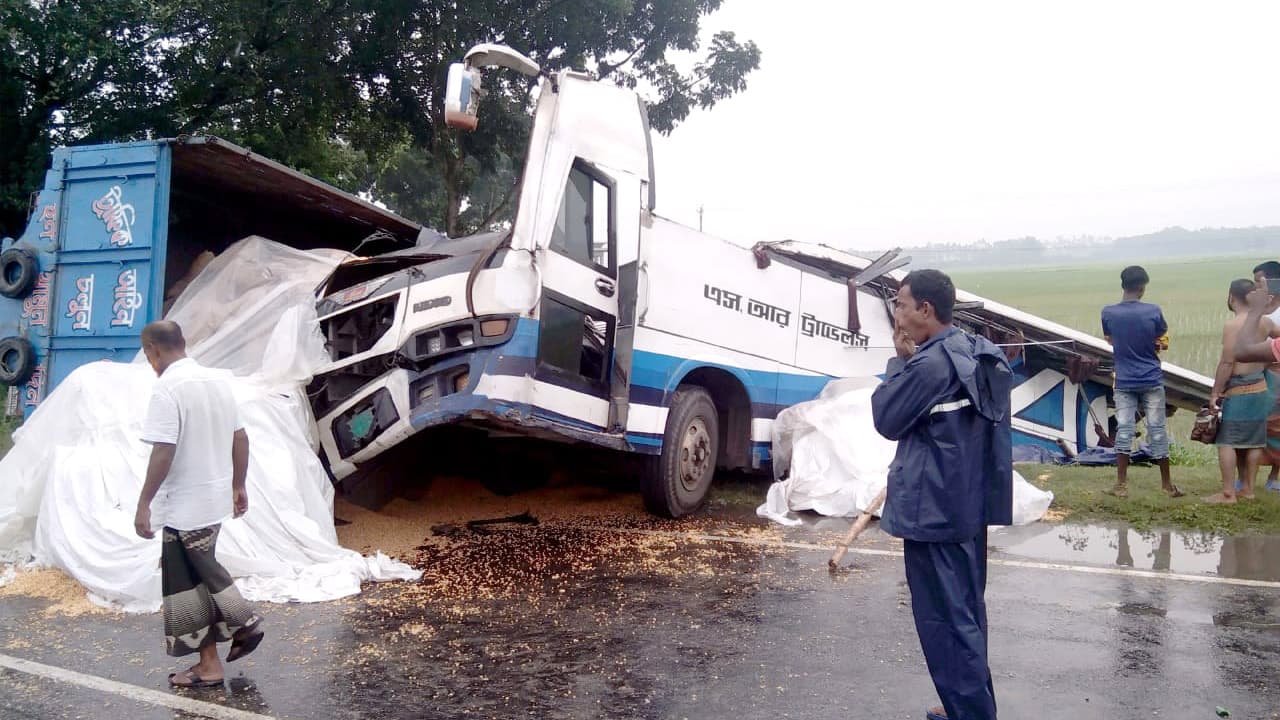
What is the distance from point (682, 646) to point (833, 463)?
11.5ft

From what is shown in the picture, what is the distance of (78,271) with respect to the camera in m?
7.29

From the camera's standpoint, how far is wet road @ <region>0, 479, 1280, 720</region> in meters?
3.90

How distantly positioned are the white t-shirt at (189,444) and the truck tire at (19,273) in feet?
13.1

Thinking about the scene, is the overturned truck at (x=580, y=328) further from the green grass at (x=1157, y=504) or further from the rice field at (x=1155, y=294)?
the rice field at (x=1155, y=294)

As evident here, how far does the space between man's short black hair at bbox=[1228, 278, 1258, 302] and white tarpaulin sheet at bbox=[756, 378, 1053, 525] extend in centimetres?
186

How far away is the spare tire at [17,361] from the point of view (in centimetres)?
729

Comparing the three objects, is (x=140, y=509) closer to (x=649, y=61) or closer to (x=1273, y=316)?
(x=1273, y=316)

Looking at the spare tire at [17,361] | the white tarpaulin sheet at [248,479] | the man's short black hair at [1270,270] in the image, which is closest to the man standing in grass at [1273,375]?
the man's short black hair at [1270,270]

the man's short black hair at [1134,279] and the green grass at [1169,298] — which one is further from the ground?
the green grass at [1169,298]

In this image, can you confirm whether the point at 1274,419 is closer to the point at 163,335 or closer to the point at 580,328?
the point at 580,328

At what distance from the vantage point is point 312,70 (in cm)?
1460

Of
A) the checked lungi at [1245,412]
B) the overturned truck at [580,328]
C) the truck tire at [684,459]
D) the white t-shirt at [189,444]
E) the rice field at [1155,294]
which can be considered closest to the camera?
the white t-shirt at [189,444]

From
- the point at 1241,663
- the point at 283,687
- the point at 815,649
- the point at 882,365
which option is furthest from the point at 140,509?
the point at 882,365

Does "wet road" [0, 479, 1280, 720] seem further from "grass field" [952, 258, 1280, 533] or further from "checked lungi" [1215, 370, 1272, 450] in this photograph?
"checked lungi" [1215, 370, 1272, 450]
